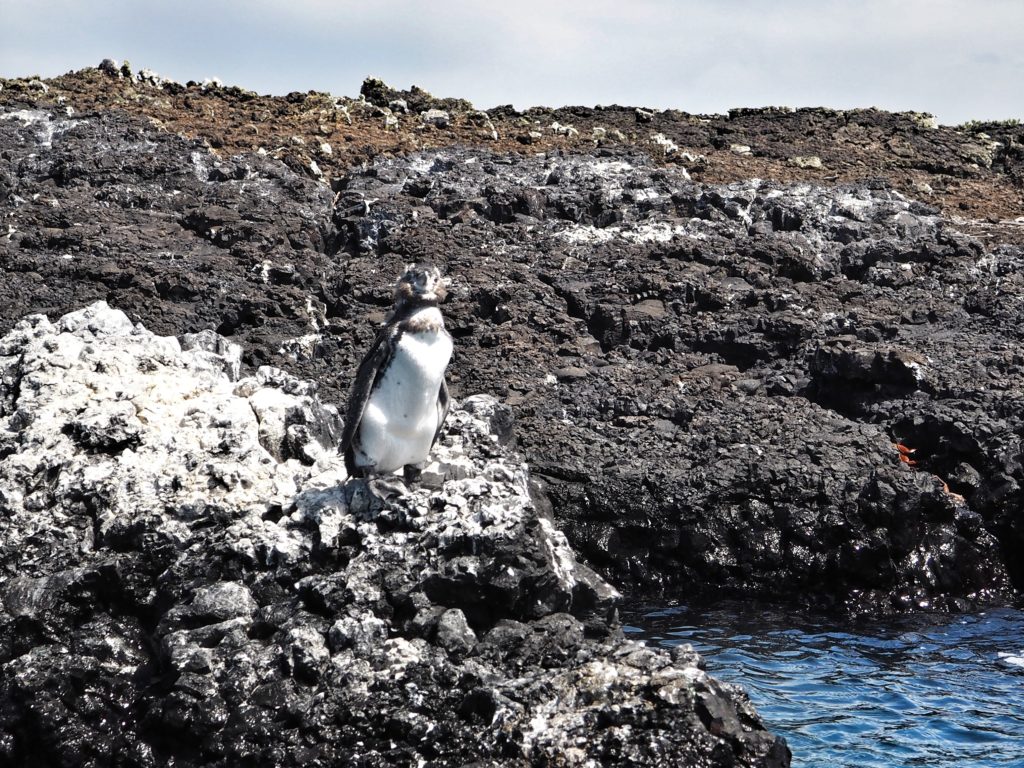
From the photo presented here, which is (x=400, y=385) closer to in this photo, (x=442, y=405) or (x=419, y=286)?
(x=442, y=405)

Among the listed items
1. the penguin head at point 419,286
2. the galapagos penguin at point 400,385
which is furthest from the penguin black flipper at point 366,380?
the penguin head at point 419,286

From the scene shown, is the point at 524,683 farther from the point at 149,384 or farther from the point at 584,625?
the point at 149,384

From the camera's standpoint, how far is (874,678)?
1008cm

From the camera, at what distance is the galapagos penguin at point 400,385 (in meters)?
8.53

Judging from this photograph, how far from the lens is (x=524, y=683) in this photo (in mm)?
7074

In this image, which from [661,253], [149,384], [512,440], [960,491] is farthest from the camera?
[661,253]

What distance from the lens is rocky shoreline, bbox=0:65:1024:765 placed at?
294 inches

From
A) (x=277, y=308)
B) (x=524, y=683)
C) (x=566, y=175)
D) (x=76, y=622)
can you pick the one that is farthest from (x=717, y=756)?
(x=566, y=175)

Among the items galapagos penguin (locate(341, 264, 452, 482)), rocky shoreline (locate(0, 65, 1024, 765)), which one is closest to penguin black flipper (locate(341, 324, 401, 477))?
galapagos penguin (locate(341, 264, 452, 482))

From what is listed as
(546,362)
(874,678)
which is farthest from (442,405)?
(546,362)

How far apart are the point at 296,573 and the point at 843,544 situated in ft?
21.3

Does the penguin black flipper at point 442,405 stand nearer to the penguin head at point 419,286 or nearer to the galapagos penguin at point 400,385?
the galapagos penguin at point 400,385

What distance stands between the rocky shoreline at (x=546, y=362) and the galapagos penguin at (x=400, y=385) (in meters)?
0.43

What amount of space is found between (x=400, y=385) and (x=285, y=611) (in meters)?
1.85
